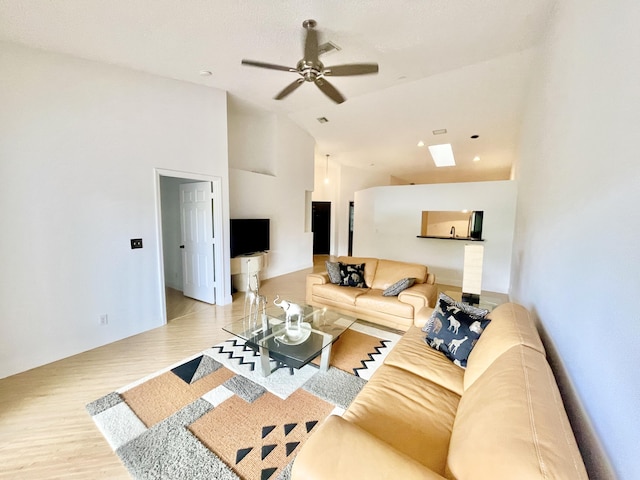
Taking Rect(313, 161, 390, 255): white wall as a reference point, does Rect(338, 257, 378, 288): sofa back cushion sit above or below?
below

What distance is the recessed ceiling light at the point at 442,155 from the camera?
21.1 feet

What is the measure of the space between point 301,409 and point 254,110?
5063 mm

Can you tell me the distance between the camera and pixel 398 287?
3.31 meters

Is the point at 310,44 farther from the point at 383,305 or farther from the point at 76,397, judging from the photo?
the point at 76,397

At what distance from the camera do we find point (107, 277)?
2.88 meters

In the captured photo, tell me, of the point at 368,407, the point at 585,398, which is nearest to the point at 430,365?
the point at 368,407

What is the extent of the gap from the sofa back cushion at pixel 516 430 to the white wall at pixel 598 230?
0.18m

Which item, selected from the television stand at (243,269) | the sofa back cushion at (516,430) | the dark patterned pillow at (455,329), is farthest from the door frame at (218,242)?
the sofa back cushion at (516,430)

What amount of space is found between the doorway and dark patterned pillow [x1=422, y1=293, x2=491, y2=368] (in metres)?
6.81

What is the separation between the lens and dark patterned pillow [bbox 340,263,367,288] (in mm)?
3764

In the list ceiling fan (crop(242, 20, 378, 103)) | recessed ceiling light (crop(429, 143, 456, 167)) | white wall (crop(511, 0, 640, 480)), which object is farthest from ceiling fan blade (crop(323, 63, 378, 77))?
recessed ceiling light (crop(429, 143, 456, 167))

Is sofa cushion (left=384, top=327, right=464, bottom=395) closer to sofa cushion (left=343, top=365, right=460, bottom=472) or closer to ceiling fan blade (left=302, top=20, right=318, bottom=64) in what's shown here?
sofa cushion (left=343, top=365, right=460, bottom=472)

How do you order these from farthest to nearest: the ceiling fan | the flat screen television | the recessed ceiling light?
the recessed ceiling light → the flat screen television → the ceiling fan

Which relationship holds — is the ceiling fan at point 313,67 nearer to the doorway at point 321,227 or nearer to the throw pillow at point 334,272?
the throw pillow at point 334,272
